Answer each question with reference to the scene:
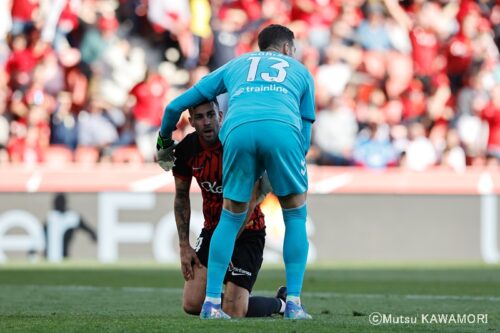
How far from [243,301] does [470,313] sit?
175 cm

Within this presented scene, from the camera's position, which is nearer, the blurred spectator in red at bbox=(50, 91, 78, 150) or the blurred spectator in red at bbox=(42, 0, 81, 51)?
the blurred spectator in red at bbox=(50, 91, 78, 150)

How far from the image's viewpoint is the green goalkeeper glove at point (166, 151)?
269 inches

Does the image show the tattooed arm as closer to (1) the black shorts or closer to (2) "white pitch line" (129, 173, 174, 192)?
(1) the black shorts

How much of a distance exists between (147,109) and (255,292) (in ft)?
19.9

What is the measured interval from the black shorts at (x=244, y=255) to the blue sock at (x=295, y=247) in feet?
3.20

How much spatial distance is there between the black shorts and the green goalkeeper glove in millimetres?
726

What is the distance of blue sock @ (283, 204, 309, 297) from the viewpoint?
20.9 ft

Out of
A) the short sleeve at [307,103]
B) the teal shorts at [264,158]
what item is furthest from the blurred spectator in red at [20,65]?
the teal shorts at [264,158]

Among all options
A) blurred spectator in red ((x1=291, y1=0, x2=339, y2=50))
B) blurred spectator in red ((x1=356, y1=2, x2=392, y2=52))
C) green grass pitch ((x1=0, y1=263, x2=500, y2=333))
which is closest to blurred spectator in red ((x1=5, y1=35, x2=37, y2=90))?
green grass pitch ((x1=0, y1=263, x2=500, y2=333))

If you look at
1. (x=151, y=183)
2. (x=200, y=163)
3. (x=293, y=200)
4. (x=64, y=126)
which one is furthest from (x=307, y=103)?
(x=64, y=126)

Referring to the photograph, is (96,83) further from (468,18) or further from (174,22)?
(468,18)

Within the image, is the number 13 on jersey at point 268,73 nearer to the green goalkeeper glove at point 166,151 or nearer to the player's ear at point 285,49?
the player's ear at point 285,49

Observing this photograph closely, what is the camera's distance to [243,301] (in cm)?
722

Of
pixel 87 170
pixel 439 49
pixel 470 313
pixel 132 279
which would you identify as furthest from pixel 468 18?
pixel 470 313
